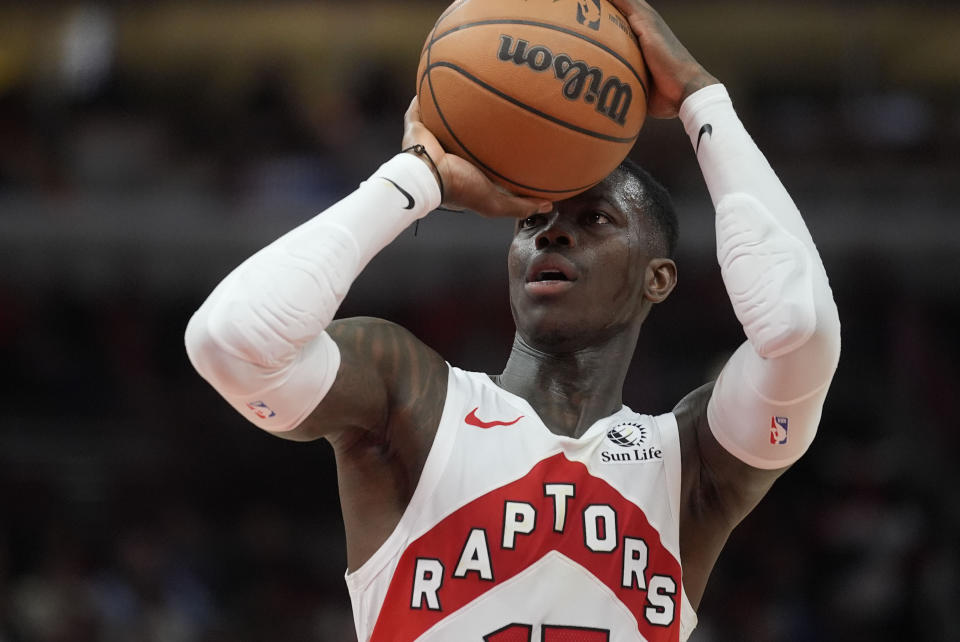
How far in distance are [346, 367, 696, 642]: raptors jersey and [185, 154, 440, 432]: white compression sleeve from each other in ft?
1.46

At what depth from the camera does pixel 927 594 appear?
8.41m

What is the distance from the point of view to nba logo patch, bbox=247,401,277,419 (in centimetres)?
268

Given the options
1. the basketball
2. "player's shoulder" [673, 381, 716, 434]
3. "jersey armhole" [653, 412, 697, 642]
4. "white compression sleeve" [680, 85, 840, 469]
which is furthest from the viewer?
"player's shoulder" [673, 381, 716, 434]

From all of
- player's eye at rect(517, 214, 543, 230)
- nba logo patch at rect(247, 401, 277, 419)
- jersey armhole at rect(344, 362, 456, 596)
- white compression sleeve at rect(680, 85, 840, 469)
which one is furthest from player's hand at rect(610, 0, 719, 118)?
nba logo patch at rect(247, 401, 277, 419)

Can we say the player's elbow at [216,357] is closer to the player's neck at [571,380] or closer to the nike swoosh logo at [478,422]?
the nike swoosh logo at [478,422]

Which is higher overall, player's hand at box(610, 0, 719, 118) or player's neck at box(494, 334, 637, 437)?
player's hand at box(610, 0, 719, 118)

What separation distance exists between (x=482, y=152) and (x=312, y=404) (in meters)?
0.80

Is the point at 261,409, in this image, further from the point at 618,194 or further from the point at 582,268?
the point at 618,194

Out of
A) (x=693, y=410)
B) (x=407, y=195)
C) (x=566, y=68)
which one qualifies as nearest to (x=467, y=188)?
(x=407, y=195)

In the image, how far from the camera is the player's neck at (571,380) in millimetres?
3324

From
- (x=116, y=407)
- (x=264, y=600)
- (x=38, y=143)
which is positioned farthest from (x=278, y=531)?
(x=38, y=143)

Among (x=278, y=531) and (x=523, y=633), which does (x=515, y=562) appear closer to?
(x=523, y=633)

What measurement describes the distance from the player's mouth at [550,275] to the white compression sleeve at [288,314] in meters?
0.57

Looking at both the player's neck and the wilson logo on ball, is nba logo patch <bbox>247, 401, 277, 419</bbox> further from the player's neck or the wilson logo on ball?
the wilson logo on ball
